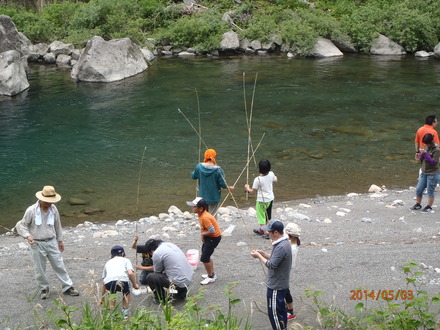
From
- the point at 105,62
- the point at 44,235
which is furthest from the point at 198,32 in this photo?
the point at 44,235

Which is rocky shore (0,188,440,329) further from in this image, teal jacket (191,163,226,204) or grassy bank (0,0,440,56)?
grassy bank (0,0,440,56)

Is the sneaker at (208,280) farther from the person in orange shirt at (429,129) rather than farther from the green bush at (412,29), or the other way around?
the green bush at (412,29)

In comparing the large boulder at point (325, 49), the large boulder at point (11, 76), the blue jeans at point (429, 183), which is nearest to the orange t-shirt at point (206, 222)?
the blue jeans at point (429, 183)

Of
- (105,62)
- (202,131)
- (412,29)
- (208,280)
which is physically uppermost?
(412,29)

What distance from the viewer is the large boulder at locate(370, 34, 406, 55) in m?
30.2

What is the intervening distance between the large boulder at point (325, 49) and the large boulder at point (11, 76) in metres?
14.5

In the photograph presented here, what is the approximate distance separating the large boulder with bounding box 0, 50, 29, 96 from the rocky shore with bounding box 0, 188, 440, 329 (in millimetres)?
13378

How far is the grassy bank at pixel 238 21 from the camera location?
30.3 m

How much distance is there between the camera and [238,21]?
A: 32.9m

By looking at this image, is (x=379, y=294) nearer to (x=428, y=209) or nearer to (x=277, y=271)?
(x=277, y=271)

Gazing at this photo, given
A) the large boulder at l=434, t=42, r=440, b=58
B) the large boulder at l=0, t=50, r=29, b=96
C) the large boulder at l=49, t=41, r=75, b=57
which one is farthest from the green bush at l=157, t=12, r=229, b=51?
the large boulder at l=434, t=42, r=440, b=58

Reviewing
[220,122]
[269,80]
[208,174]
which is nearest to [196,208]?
[208,174]

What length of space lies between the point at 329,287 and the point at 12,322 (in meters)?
4.06

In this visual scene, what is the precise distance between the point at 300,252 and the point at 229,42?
23.2 m
